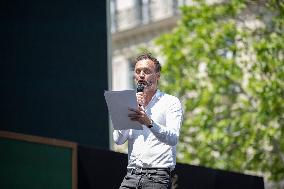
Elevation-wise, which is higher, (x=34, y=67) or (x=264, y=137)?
(x=34, y=67)

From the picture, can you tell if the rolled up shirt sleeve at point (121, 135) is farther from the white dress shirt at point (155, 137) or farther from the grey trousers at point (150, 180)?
the grey trousers at point (150, 180)

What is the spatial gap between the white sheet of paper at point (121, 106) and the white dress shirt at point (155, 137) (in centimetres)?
20

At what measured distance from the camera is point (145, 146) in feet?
20.2

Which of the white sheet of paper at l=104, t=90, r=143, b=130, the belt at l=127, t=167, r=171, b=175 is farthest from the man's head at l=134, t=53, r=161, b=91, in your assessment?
the belt at l=127, t=167, r=171, b=175

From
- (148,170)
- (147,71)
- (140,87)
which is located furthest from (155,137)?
(147,71)

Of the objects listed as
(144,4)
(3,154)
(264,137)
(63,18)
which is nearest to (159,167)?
(3,154)

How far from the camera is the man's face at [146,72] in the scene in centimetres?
614

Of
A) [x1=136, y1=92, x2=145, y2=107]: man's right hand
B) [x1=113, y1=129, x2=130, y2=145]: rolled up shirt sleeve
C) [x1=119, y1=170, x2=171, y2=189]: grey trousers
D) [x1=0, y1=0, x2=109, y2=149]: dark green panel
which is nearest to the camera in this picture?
[x1=136, y1=92, x2=145, y2=107]: man's right hand

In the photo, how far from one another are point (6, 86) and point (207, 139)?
13.3 m

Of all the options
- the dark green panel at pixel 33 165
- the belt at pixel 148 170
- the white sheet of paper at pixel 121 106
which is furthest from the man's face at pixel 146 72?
the dark green panel at pixel 33 165

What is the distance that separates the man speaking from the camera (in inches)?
240

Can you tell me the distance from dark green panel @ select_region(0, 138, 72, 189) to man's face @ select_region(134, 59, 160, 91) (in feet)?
6.14

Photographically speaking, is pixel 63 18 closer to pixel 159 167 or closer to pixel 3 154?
pixel 3 154

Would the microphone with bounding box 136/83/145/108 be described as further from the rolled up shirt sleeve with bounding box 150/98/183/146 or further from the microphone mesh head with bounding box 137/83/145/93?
the rolled up shirt sleeve with bounding box 150/98/183/146
